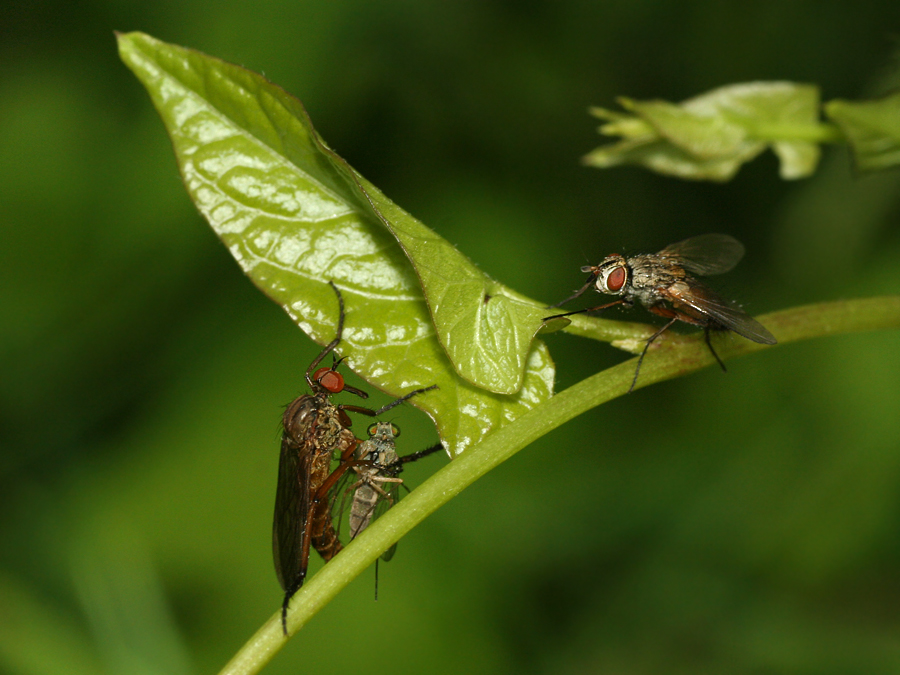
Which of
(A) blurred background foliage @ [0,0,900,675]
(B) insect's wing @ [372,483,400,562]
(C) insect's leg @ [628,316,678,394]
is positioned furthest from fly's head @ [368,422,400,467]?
(A) blurred background foliage @ [0,0,900,675]

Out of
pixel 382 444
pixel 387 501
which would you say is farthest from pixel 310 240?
pixel 387 501

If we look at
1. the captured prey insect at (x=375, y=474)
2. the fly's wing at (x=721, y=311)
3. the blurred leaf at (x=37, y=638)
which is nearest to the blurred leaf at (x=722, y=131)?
the fly's wing at (x=721, y=311)

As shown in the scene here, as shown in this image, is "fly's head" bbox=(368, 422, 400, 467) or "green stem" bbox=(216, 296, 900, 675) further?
"fly's head" bbox=(368, 422, 400, 467)

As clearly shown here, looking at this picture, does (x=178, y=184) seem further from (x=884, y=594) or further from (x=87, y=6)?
(x=884, y=594)

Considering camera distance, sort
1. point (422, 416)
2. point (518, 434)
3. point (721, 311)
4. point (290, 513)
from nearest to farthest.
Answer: point (518, 434)
point (721, 311)
point (290, 513)
point (422, 416)

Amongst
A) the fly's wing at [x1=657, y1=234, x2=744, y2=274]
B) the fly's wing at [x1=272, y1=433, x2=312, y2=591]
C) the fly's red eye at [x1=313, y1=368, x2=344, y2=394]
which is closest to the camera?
the fly's wing at [x1=272, y1=433, x2=312, y2=591]

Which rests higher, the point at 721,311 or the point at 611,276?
the point at 611,276

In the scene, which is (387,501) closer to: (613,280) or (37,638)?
(613,280)

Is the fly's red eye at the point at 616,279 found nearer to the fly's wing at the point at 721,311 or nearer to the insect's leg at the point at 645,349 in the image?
the fly's wing at the point at 721,311

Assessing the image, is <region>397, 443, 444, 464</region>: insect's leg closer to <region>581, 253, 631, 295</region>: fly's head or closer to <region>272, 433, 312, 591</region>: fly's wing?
<region>272, 433, 312, 591</region>: fly's wing
